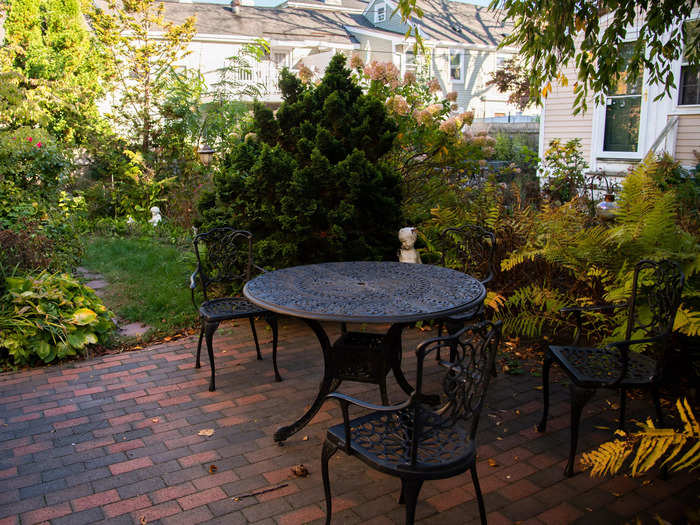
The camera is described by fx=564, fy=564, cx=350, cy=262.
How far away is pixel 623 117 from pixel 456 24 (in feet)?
66.1

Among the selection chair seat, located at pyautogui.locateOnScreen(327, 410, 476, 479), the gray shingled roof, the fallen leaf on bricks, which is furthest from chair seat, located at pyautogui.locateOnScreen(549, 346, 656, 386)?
the gray shingled roof

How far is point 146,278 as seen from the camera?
288 inches

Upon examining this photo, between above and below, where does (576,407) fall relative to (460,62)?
below

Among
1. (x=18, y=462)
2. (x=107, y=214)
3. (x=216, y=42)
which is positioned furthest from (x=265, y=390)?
(x=216, y=42)

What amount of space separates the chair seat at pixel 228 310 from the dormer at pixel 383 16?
24.9 metres

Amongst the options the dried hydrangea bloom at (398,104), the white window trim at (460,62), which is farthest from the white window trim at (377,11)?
the dried hydrangea bloom at (398,104)

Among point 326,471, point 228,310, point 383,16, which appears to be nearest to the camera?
point 326,471

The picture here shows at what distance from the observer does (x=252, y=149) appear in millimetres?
6066

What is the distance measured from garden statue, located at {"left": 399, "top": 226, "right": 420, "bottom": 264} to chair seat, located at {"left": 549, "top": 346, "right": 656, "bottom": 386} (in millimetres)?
2272

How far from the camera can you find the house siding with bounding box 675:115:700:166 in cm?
984

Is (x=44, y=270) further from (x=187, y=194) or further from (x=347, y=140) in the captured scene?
(x=187, y=194)

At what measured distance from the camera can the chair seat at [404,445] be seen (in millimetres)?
2314

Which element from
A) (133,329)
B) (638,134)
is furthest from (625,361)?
(638,134)

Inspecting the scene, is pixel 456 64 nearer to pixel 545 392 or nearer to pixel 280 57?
pixel 280 57
